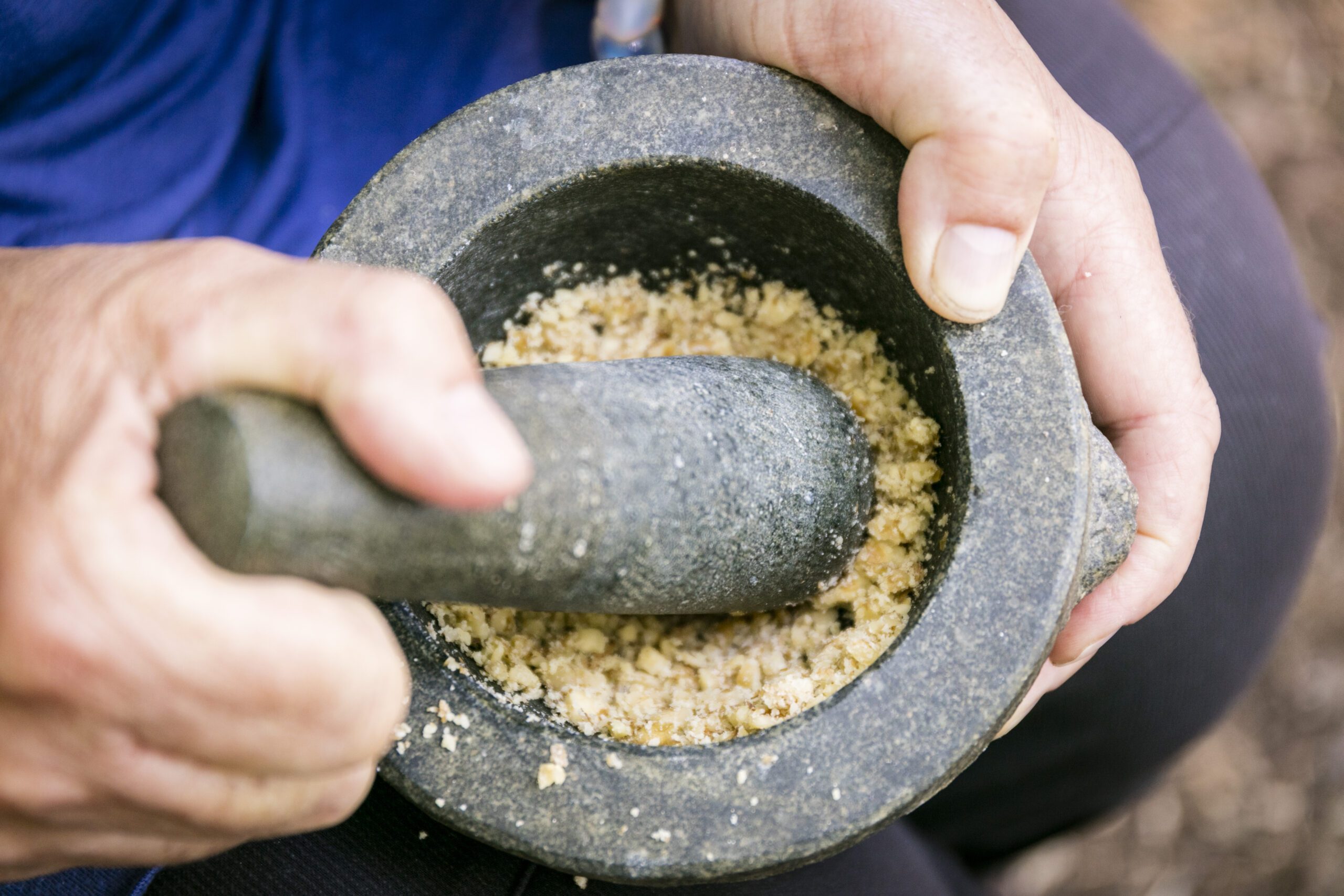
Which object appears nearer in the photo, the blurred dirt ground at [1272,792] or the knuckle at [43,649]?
the knuckle at [43,649]

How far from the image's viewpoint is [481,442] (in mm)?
648

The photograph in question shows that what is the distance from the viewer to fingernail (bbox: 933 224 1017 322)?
937 millimetres

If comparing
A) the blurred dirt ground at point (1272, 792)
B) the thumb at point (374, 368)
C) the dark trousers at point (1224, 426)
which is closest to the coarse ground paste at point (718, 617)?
the thumb at point (374, 368)

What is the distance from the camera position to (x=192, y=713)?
69 cm

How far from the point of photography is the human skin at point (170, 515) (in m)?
0.65

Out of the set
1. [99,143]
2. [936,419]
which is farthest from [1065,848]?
[99,143]

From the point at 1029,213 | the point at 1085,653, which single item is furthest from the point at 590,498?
the point at 1085,653

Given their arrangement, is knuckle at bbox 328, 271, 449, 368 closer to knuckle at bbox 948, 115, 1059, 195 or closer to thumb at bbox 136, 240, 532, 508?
thumb at bbox 136, 240, 532, 508

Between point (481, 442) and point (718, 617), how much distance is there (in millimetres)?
618

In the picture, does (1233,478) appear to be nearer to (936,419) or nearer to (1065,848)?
(936,419)

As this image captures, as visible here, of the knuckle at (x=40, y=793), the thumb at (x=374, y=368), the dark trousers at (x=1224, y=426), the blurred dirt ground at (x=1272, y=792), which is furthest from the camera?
the blurred dirt ground at (x=1272, y=792)

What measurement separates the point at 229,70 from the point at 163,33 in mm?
89

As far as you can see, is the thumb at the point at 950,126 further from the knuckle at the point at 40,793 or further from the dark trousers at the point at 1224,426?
the knuckle at the point at 40,793

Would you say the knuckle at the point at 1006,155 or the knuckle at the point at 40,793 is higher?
the knuckle at the point at 1006,155
